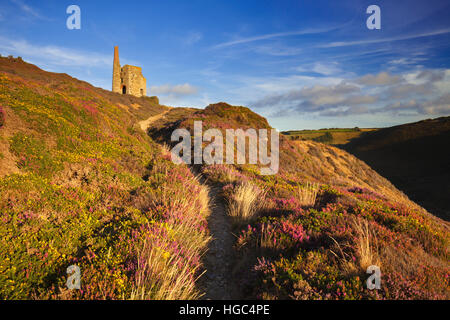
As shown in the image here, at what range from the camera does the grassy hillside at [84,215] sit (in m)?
3.16

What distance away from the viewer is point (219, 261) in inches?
192

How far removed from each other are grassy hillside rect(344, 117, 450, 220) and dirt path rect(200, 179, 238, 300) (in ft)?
95.0

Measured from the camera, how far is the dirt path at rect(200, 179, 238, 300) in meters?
3.94

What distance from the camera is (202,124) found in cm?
2031

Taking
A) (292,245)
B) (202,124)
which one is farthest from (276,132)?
(292,245)

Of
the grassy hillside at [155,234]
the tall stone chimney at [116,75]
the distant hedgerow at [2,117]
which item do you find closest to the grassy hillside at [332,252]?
the grassy hillside at [155,234]

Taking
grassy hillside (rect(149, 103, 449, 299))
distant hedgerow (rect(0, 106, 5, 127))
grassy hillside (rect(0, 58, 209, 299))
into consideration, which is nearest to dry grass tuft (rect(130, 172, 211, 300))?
grassy hillside (rect(0, 58, 209, 299))

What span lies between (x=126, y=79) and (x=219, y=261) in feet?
210

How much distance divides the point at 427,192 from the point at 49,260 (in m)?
44.4

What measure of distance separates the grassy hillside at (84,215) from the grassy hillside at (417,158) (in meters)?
31.0

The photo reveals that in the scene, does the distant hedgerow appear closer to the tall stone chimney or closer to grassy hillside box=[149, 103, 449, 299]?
grassy hillside box=[149, 103, 449, 299]

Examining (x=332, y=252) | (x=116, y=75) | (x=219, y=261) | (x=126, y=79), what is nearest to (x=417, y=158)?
(x=332, y=252)

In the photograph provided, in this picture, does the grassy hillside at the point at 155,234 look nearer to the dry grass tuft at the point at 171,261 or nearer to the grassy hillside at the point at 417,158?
the dry grass tuft at the point at 171,261
